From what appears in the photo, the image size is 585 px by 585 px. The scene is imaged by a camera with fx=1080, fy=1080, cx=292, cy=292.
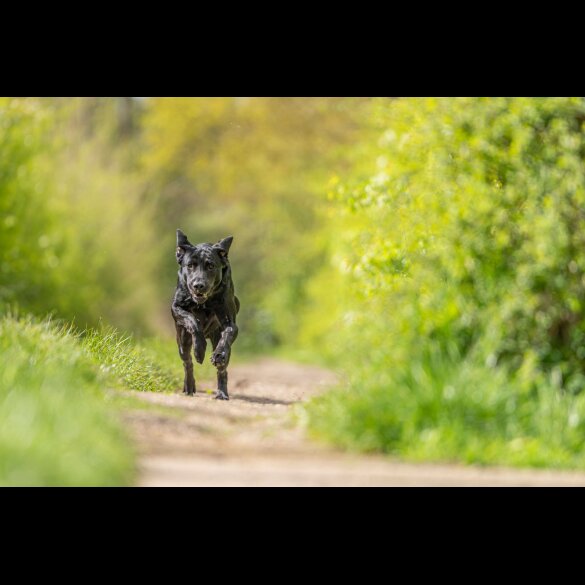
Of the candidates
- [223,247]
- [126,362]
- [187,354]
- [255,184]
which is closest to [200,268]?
[223,247]

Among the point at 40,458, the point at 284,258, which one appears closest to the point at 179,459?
the point at 40,458

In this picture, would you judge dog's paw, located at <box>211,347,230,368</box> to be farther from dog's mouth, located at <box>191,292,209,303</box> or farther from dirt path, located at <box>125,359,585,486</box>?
dirt path, located at <box>125,359,585,486</box>

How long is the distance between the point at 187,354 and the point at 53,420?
3298mm

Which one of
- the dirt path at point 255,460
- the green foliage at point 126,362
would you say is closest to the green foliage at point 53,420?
the dirt path at point 255,460

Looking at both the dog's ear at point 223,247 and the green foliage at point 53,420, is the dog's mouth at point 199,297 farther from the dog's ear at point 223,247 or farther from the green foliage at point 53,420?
the green foliage at point 53,420

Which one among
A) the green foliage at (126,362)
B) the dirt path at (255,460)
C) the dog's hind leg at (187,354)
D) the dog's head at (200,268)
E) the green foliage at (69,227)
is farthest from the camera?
the green foliage at (69,227)

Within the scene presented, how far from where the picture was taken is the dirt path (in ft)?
19.7

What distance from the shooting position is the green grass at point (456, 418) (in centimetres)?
653

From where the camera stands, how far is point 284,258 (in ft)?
76.2

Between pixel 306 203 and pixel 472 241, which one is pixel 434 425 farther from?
pixel 306 203

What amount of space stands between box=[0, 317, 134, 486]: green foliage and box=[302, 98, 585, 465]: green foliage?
1.43 m

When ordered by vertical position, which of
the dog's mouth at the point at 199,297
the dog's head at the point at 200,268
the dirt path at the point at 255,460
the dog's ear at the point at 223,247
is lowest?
the dirt path at the point at 255,460

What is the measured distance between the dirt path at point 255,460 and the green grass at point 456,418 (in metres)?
0.11
